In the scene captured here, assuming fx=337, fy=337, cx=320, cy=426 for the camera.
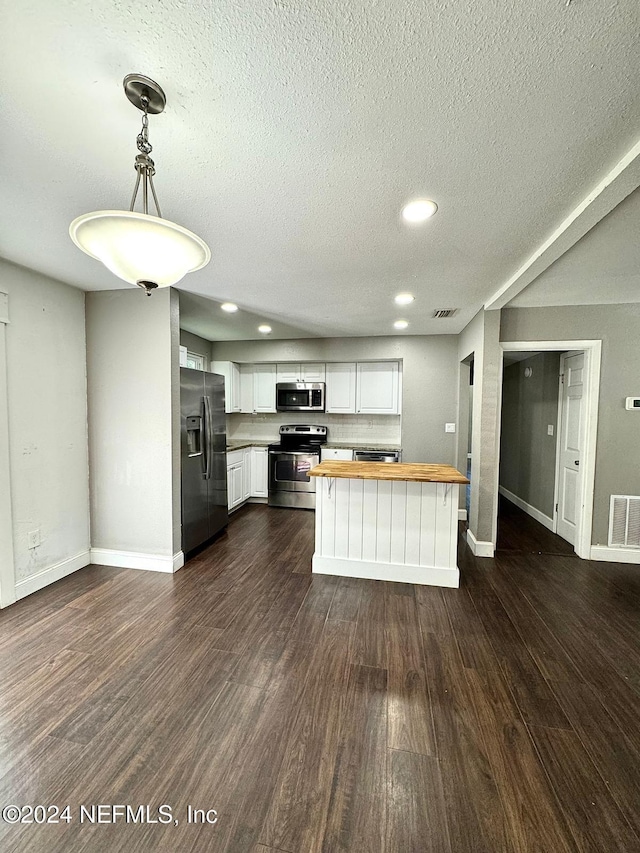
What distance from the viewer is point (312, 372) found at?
513cm

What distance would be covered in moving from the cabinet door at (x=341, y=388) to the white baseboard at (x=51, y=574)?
3.39m

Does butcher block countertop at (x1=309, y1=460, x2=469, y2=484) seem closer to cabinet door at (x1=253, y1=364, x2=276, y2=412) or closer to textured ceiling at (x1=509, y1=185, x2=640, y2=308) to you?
textured ceiling at (x1=509, y1=185, x2=640, y2=308)

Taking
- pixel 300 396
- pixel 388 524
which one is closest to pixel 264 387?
pixel 300 396

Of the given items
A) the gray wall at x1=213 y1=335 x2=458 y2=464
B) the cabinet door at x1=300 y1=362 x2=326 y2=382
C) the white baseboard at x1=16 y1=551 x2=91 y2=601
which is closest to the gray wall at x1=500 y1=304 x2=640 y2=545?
the gray wall at x1=213 y1=335 x2=458 y2=464

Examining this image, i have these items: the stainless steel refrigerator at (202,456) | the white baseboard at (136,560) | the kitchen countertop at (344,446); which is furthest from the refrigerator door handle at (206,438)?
the kitchen countertop at (344,446)

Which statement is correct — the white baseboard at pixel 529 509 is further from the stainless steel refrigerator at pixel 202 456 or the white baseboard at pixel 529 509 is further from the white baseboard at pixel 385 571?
the stainless steel refrigerator at pixel 202 456

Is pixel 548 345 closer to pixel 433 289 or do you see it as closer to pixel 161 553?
pixel 433 289

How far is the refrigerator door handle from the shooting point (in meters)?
3.52

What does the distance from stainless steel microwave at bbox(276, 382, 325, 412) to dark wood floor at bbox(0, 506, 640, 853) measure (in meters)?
2.82

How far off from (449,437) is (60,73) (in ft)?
15.0

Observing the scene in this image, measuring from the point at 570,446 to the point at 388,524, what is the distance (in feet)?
8.21

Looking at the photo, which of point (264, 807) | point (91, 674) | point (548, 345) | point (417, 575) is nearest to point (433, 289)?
point (548, 345)

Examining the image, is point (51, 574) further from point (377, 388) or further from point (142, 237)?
point (377, 388)

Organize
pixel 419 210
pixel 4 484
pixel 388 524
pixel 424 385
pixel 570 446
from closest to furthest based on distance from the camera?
1. pixel 419 210
2. pixel 4 484
3. pixel 388 524
4. pixel 570 446
5. pixel 424 385
